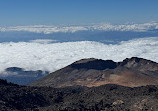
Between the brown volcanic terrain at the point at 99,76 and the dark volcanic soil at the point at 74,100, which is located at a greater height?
the dark volcanic soil at the point at 74,100

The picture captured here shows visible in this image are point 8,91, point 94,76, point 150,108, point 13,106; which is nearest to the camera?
point 150,108

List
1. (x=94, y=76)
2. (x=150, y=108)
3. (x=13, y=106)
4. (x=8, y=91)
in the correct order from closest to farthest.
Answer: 1. (x=150, y=108)
2. (x=13, y=106)
3. (x=8, y=91)
4. (x=94, y=76)

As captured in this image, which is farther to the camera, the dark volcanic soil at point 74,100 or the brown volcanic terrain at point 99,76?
the brown volcanic terrain at point 99,76

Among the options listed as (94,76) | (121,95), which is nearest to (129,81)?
(94,76)

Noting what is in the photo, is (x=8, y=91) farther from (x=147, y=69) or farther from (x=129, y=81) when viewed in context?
(x=147, y=69)

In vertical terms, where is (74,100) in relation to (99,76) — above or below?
above

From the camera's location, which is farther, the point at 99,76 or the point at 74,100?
the point at 99,76

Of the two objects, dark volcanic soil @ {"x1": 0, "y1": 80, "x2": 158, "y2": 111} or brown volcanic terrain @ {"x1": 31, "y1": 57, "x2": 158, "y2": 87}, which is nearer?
dark volcanic soil @ {"x1": 0, "y1": 80, "x2": 158, "y2": 111}

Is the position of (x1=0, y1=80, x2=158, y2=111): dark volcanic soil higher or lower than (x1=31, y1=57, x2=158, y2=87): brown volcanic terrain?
higher
